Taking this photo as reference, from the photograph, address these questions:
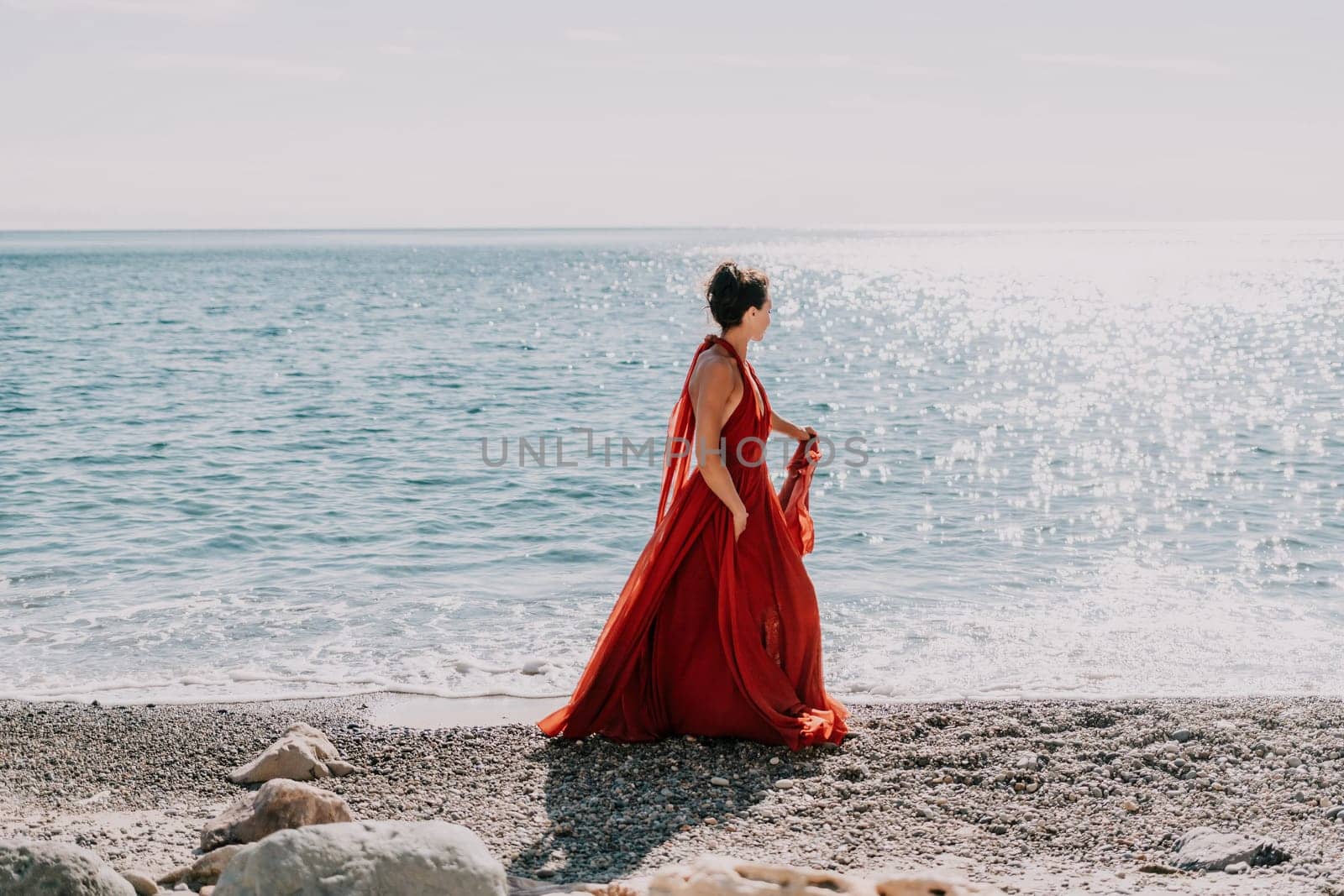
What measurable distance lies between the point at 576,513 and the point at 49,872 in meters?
9.03

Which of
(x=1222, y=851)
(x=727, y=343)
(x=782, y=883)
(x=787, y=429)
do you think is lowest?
(x=1222, y=851)

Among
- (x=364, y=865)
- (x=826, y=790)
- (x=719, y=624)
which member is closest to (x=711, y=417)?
(x=719, y=624)

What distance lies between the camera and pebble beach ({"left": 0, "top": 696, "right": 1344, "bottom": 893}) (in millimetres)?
4293

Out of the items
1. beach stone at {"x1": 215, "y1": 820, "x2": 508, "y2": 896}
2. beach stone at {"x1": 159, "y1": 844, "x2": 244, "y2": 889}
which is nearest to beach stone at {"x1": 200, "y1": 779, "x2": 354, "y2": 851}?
beach stone at {"x1": 159, "y1": 844, "x2": 244, "y2": 889}

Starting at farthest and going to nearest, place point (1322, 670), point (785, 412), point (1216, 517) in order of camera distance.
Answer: point (785, 412), point (1216, 517), point (1322, 670)

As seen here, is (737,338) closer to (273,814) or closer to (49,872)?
(273,814)

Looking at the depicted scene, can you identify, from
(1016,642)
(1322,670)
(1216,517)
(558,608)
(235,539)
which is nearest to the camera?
(1322,670)

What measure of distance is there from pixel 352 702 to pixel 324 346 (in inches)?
1108

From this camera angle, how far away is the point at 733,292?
5199 millimetres

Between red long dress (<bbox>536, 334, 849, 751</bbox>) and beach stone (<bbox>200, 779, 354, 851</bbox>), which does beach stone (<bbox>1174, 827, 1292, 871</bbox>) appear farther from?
beach stone (<bbox>200, 779, 354, 851</bbox>)

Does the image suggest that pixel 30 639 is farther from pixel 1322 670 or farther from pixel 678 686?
pixel 1322 670

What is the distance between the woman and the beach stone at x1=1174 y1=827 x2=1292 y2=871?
1.63m

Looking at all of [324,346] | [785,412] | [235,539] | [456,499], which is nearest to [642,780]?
[235,539]

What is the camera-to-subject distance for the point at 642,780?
5.07m
